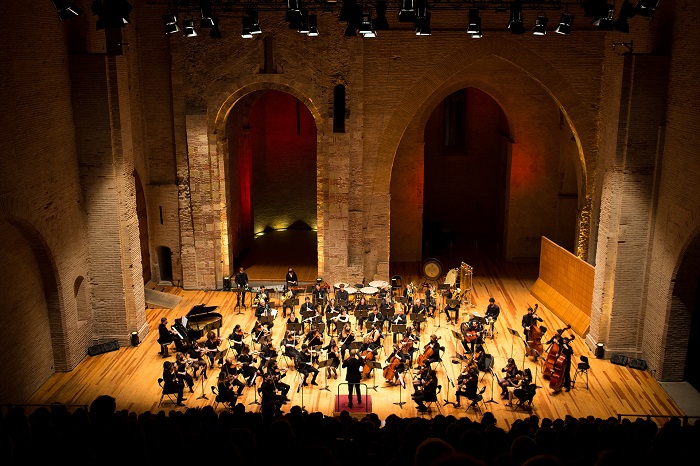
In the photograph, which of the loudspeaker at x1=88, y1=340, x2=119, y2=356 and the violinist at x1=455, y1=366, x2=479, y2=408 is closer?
the violinist at x1=455, y1=366, x2=479, y2=408

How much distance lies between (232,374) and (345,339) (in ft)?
10.4

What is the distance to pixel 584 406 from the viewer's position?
51.8 feet

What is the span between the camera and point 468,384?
15195 mm

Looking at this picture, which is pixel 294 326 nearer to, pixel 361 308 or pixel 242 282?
pixel 361 308

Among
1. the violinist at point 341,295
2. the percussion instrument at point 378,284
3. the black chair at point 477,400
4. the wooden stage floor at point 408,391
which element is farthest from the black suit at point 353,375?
the percussion instrument at point 378,284

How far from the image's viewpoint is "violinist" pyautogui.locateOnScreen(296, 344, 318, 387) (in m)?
16.0

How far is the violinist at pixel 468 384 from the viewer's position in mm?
15195

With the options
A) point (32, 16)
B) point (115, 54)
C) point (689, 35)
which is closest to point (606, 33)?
point (689, 35)

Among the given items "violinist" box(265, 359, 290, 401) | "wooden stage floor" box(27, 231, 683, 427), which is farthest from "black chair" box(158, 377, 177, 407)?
"violinist" box(265, 359, 290, 401)

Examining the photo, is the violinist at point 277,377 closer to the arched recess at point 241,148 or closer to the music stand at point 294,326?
the music stand at point 294,326

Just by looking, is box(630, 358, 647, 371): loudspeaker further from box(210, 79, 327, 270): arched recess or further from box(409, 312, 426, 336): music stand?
box(210, 79, 327, 270): arched recess

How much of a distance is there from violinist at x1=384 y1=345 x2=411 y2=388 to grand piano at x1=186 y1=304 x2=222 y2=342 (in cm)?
482

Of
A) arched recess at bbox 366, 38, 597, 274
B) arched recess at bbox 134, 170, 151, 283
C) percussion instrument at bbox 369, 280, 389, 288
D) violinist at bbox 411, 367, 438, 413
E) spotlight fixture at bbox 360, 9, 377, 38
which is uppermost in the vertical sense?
spotlight fixture at bbox 360, 9, 377, 38

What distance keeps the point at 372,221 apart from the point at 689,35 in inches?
394
